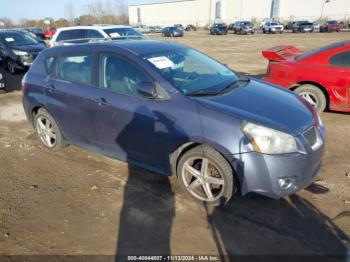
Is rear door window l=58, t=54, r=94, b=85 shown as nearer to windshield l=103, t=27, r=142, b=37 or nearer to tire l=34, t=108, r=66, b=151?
tire l=34, t=108, r=66, b=151

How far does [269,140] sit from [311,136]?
0.59 metres

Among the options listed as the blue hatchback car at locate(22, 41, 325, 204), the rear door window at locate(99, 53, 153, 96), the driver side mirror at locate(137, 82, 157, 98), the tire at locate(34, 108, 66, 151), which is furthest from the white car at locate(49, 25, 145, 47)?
the driver side mirror at locate(137, 82, 157, 98)

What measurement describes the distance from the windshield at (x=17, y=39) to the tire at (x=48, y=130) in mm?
9763

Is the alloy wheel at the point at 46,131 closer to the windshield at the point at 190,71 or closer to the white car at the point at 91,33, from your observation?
the windshield at the point at 190,71

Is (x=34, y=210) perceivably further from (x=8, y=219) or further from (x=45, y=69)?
(x=45, y=69)

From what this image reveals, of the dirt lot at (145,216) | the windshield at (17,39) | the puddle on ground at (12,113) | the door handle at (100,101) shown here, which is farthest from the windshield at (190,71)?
the windshield at (17,39)

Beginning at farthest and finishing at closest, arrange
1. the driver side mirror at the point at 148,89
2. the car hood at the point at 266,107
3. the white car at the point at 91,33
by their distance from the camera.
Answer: the white car at the point at 91,33 → the driver side mirror at the point at 148,89 → the car hood at the point at 266,107

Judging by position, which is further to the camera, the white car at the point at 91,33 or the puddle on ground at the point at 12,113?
the white car at the point at 91,33

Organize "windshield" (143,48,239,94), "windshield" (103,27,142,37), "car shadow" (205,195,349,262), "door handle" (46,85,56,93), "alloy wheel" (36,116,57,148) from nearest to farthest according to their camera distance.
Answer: "car shadow" (205,195,349,262), "windshield" (143,48,239,94), "door handle" (46,85,56,93), "alloy wheel" (36,116,57,148), "windshield" (103,27,142,37)

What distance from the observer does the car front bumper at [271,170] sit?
3.11m

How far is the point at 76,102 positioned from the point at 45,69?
38.8 inches

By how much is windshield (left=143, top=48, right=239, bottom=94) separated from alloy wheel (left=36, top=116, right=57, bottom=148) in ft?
7.06

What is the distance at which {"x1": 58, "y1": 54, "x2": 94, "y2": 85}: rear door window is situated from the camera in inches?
166

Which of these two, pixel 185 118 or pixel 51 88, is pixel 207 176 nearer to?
→ pixel 185 118
